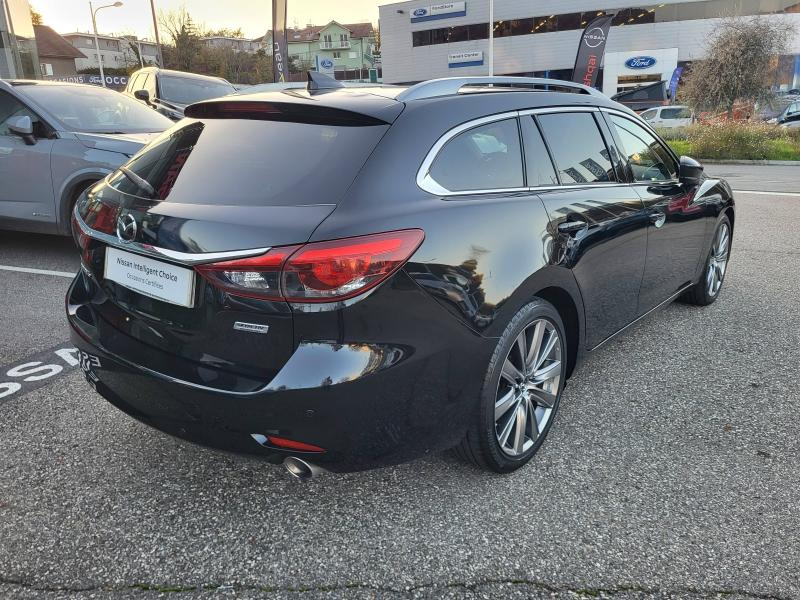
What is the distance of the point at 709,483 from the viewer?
267 centimetres

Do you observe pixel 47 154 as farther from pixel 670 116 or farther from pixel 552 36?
pixel 552 36

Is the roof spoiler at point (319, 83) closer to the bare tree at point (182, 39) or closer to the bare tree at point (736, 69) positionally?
the bare tree at point (736, 69)

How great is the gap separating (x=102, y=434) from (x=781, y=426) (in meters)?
3.26

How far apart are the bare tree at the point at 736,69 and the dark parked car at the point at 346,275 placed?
27.0m

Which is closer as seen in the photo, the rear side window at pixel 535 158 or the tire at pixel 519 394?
the tire at pixel 519 394

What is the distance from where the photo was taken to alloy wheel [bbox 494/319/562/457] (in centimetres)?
265

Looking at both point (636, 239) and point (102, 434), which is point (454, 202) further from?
point (102, 434)

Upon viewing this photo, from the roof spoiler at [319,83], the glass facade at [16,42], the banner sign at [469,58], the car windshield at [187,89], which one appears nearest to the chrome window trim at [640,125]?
the roof spoiler at [319,83]

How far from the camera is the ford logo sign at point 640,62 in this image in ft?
152

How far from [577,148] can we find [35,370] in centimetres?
327

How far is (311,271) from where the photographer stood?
1994mm

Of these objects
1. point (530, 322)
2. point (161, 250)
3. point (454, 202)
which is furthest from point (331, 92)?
point (530, 322)

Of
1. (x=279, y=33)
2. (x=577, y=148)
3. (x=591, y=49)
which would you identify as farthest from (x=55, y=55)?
(x=577, y=148)

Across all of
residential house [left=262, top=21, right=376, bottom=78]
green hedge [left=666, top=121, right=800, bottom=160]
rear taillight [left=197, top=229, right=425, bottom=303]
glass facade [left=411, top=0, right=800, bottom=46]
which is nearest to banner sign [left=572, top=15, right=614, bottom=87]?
green hedge [left=666, top=121, right=800, bottom=160]
